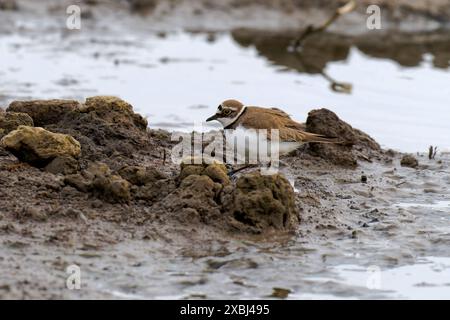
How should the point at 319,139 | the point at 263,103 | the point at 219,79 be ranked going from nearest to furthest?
the point at 319,139 → the point at 263,103 → the point at 219,79

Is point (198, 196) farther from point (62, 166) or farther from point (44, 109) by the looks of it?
point (44, 109)

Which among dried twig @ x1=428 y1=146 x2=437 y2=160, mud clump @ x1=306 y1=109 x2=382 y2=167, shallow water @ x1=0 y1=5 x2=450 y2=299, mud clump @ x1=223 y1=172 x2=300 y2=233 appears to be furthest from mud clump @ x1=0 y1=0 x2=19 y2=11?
mud clump @ x1=223 y1=172 x2=300 y2=233

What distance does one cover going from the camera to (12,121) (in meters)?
8.98

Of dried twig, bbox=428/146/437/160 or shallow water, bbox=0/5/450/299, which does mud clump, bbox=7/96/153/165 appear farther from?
dried twig, bbox=428/146/437/160

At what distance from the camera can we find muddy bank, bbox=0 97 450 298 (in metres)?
6.86

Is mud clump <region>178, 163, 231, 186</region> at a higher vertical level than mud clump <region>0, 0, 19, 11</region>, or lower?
lower

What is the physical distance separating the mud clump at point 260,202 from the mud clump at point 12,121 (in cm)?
249

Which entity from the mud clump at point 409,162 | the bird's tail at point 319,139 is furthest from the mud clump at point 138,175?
the mud clump at point 409,162

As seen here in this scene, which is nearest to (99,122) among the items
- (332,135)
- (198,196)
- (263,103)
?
(198,196)

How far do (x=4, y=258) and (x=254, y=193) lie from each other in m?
2.06

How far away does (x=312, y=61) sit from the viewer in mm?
16219

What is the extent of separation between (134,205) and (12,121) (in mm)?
1959

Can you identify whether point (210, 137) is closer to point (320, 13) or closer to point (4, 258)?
point (4, 258)
